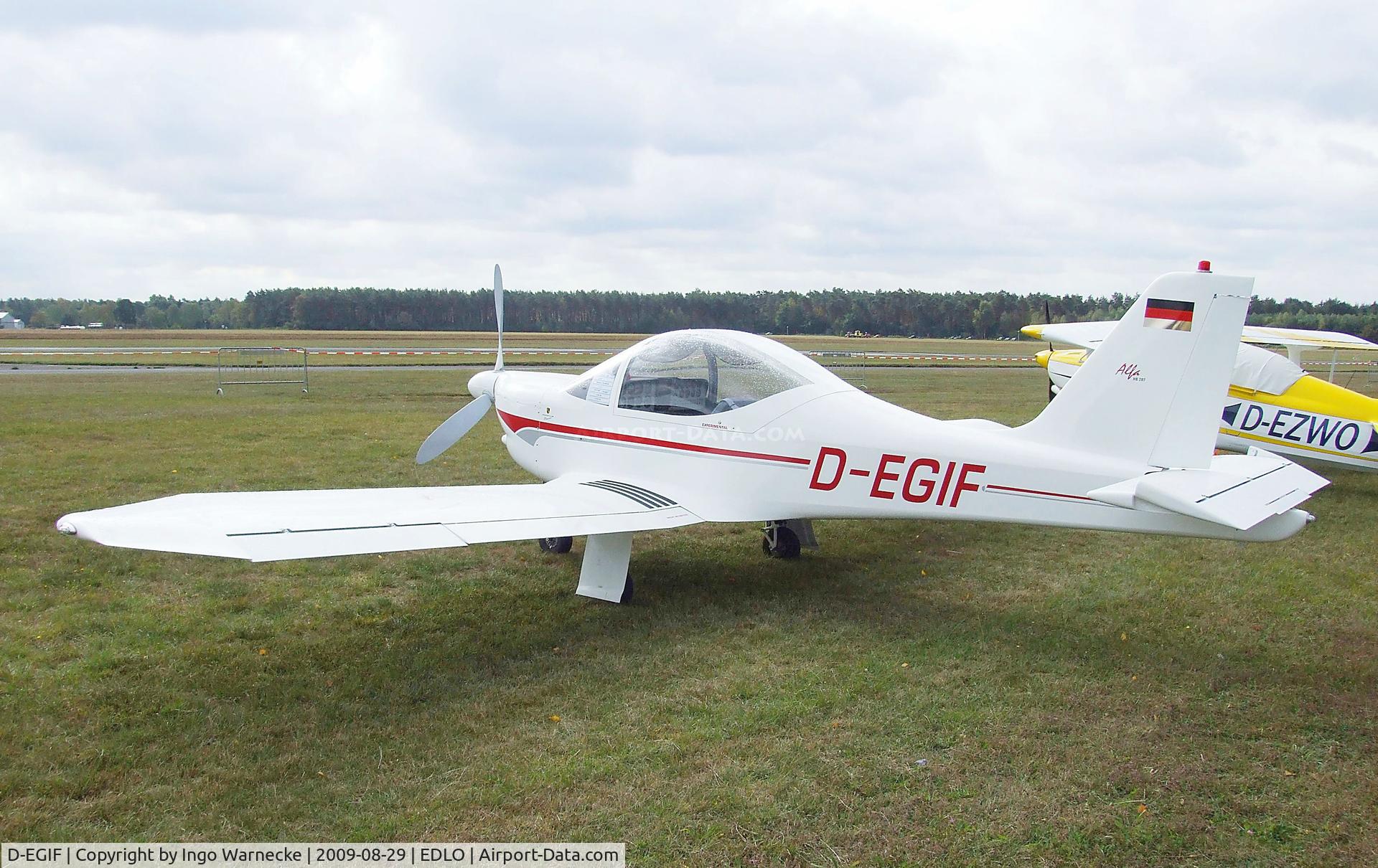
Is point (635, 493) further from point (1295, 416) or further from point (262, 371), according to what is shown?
point (262, 371)

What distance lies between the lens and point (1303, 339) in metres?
12.8

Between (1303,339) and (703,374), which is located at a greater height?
(1303,339)

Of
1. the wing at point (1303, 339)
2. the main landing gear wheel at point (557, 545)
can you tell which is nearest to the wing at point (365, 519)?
the main landing gear wheel at point (557, 545)

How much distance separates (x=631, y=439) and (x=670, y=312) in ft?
163

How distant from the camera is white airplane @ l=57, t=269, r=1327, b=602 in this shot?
4676mm

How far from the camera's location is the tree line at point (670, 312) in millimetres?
41844

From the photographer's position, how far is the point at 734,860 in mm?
3195

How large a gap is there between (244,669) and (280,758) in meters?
1.20

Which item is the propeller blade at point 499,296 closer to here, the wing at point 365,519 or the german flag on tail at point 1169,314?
the wing at point 365,519

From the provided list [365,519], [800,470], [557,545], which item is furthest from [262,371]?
[800,470]

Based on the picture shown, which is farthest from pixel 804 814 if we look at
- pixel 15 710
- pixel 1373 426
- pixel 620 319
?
pixel 620 319

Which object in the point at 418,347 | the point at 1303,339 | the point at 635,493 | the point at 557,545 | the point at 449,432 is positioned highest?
the point at 1303,339

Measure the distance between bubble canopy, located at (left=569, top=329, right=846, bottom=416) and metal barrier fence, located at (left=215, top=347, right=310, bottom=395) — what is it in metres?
15.2

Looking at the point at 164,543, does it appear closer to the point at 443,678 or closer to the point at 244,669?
the point at 244,669
